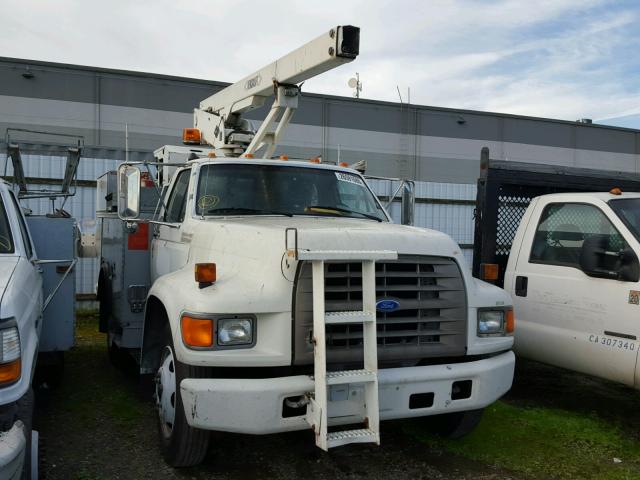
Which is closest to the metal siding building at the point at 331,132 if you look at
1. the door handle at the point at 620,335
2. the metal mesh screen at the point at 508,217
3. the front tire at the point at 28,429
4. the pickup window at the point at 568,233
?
the metal mesh screen at the point at 508,217

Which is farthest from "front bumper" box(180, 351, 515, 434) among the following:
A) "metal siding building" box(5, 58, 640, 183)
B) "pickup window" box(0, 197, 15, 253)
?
"metal siding building" box(5, 58, 640, 183)

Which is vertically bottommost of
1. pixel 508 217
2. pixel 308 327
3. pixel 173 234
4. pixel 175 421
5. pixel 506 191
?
pixel 175 421

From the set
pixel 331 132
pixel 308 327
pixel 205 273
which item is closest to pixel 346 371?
pixel 308 327

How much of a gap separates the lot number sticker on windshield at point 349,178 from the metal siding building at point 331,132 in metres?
5.88

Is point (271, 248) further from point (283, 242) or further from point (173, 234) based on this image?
point (173, 234)

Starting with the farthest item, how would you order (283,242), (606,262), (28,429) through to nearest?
1. (606,262)
2. (283,242)
3. (28,429)

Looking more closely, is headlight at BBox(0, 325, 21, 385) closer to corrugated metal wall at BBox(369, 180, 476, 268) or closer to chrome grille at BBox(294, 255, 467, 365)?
chrome grille at BBox(294, 255, 467, 365)

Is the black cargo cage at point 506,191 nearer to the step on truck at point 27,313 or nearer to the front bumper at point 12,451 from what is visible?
the step on truck at point 27,313

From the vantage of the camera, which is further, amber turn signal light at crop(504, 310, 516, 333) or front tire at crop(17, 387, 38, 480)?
amber turn signal light at crop(504, 310, 516, 333)

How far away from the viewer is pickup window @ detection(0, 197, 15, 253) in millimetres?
3809

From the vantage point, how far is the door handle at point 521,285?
5.30m

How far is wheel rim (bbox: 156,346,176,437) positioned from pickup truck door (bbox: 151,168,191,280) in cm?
83

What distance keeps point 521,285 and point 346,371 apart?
8.93 feet

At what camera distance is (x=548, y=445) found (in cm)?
442
